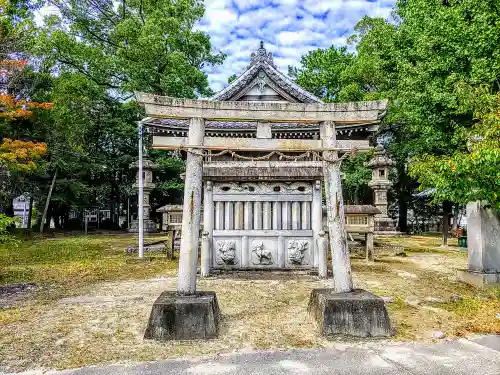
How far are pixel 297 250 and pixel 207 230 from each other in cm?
233

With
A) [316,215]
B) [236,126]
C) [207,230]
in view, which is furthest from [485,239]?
[236,126]

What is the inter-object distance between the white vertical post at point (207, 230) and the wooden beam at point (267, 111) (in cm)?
392

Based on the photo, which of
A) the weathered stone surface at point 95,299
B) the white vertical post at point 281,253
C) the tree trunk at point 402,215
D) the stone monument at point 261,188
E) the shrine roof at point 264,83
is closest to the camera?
the stone monument at point 261,188

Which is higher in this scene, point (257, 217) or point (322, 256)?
point (257, 217)

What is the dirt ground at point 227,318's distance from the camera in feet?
13.8

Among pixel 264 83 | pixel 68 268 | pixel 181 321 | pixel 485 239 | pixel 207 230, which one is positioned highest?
pixel 264 83

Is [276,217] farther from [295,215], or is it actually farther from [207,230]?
[207,230]

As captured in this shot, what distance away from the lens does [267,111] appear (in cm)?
538

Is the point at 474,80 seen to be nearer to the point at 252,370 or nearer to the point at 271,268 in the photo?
the point at 271,268

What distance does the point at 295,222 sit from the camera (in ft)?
29.7

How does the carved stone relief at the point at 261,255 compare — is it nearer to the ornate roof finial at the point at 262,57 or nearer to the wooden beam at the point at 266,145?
the wooden beam at the point at 266,145

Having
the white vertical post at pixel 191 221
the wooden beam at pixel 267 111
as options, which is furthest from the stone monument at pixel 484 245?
the white vertical post at pixel 191 221

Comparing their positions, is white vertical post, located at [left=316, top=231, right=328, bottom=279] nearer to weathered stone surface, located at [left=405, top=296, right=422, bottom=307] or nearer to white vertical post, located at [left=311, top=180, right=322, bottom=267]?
white vertical post, located at [left=311, top=180, right=322, bottom=267]

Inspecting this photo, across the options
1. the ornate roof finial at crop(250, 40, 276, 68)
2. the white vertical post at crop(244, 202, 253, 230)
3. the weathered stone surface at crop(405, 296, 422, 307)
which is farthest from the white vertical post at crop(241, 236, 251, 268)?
the ornate roof finial at crop(250, 40, 276, 68)
